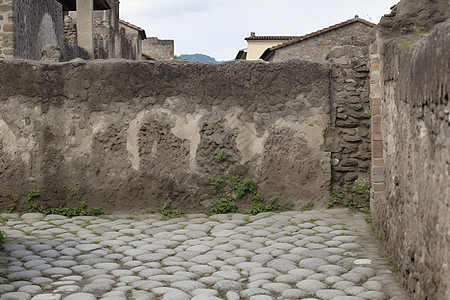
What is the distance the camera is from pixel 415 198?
297 cm

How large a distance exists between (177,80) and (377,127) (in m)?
1.98

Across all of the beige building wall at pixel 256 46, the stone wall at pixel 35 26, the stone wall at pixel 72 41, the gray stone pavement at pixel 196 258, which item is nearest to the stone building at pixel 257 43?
the beige building wall at pixel 256 46

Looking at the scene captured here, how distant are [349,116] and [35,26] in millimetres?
8002

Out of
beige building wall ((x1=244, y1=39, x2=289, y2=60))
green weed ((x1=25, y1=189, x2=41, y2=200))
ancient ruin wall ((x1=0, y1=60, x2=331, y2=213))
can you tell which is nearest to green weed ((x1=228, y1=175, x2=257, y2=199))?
ancient ruin wall ((x1=0, y1=60, x2=331, y2=213))

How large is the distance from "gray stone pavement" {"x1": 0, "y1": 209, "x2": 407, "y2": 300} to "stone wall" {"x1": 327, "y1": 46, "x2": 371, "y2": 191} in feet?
1.47

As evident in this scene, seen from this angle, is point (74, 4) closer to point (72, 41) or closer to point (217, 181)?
point (72, 41)

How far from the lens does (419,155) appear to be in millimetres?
2846

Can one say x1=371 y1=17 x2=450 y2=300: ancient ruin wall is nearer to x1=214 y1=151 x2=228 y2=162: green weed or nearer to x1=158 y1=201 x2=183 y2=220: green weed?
x1=214 y1=151 x2=228 y2=162: green weed

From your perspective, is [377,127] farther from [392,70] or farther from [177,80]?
[177,80]

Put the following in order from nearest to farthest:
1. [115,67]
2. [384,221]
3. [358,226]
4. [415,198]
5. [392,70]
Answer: [415,198], [392,70], [384,221], [358,226], [115,67]

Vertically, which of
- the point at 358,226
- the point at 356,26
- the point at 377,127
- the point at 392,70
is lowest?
the point at 358,226

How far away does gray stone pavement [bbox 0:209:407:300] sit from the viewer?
3410 millimetres

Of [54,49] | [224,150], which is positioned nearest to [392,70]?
[224,150]

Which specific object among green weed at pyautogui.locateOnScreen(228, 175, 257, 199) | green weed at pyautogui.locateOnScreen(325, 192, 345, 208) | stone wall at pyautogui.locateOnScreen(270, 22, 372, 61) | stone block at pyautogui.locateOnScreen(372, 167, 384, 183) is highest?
stone wall at pyautogui.locateOnScreen(270, 22, 372, 61)
